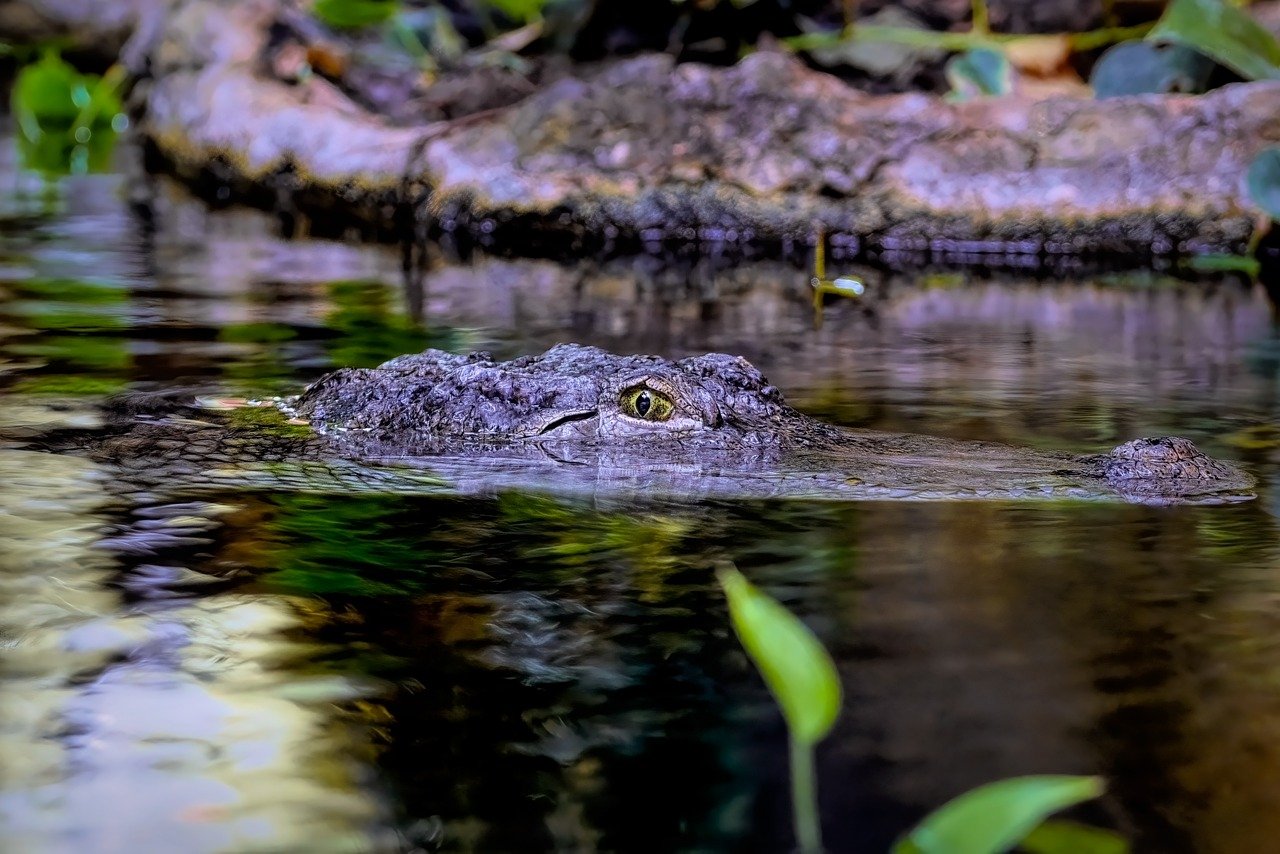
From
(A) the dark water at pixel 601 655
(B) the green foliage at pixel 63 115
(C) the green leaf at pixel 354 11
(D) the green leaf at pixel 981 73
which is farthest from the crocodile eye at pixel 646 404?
(B) the green foliage at pixel 63 115

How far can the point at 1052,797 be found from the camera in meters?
1.33

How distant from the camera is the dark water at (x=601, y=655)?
1.87 meters

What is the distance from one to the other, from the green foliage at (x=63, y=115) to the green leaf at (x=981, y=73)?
22.1 feet

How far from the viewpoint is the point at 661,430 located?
11.9ft

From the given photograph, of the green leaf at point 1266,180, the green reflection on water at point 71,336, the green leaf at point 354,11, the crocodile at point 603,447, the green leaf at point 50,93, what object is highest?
the green leaf at point 354,11

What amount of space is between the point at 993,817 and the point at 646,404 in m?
2.27

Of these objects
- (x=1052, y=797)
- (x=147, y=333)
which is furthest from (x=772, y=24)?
(x=1052, y=797)

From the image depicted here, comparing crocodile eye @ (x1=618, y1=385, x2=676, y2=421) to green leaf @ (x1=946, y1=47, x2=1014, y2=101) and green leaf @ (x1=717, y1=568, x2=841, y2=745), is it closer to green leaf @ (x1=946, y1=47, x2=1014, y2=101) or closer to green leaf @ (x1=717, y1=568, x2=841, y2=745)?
green leaf @ (x1=717, y1=568, x2=841, y2=745)

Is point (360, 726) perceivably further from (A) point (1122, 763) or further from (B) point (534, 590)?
(A) point (1122, 763)

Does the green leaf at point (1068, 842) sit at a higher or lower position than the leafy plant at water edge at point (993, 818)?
lower

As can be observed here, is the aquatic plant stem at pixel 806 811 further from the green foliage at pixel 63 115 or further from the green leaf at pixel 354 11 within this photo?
the green foliage at pixel 63 115

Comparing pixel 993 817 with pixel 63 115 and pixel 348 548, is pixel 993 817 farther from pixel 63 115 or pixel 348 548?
pixel 63 115

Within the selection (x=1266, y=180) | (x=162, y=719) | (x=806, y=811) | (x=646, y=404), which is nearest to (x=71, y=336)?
(x=646, y=404)

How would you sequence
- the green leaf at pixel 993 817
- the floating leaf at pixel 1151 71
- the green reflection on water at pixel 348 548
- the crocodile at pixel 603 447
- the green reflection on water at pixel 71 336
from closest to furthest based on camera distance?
the green leaf at pixel 993 817, the green reflection on water at pixel 348 548, the crocodile at pixel 603 447, the green reflection on water at pixel 71 336, the floating leaf at pixel 1151 71
